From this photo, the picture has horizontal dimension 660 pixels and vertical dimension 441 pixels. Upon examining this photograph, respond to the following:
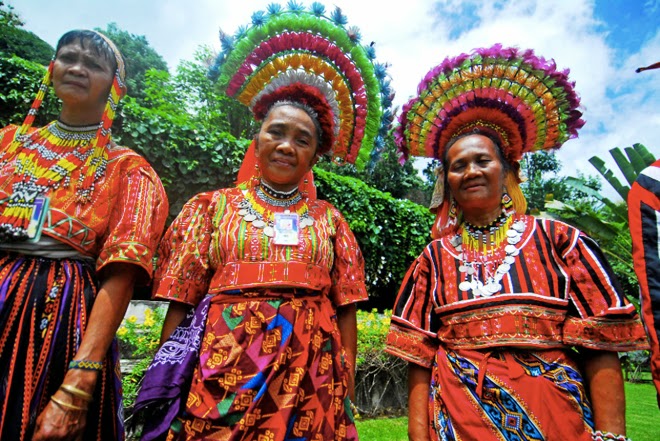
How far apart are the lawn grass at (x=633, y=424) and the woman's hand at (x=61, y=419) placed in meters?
3.35

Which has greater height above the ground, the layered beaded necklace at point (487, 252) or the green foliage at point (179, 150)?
the green foliage at point (179, 150)

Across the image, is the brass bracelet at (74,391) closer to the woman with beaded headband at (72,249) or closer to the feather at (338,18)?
the woman with beaded headband at (72,249)

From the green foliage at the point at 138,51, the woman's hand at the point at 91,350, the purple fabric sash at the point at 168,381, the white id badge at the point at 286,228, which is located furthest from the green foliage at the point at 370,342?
the green foliage at the point at 138,51

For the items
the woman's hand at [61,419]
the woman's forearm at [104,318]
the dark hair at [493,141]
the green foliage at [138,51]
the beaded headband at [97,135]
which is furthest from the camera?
the green foliage at [138,51]

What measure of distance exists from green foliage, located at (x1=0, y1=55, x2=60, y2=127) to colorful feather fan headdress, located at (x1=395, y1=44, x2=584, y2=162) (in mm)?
4991

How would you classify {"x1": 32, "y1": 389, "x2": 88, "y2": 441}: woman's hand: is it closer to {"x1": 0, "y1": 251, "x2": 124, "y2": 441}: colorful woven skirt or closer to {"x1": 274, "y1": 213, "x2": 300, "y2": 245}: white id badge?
Result: {"x1": 0, "y1": 251, "x2": 124, "y2": 441}: colorful woven skirt

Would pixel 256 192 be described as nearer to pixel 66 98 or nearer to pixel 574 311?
pixel 66 98

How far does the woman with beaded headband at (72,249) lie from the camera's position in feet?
5.13

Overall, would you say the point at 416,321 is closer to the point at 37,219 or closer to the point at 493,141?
the point at 493,141

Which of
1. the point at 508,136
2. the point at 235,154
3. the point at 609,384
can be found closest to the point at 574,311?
the point at 609,384

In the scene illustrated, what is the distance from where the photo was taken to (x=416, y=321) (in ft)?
6.67

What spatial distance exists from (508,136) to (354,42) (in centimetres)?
101

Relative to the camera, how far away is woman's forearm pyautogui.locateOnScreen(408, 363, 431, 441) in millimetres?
1926

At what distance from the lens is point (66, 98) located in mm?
1833
